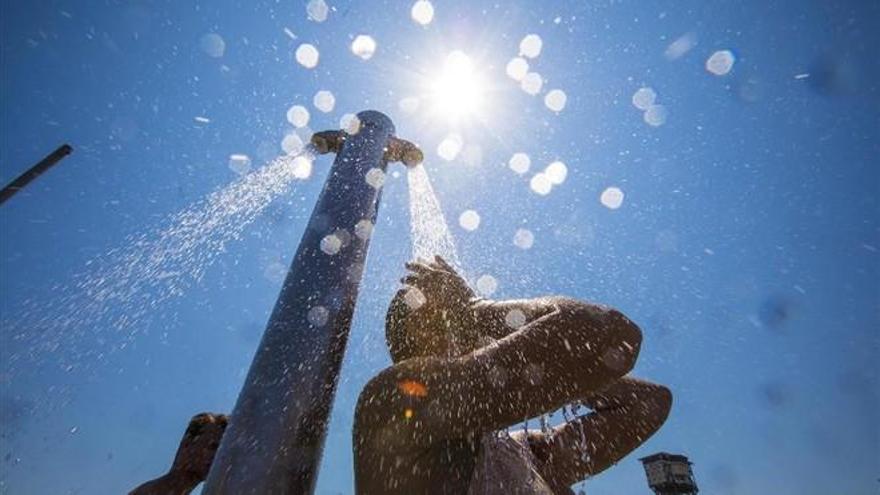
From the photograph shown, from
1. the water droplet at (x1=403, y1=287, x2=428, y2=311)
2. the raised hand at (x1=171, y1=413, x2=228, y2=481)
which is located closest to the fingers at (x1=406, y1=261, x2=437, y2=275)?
the water droplet at (x1=403, y1=287, x2=428, y2=311)

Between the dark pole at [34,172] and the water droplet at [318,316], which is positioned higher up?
the dark pole at [34,172]

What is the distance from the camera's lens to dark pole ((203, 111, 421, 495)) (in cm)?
176

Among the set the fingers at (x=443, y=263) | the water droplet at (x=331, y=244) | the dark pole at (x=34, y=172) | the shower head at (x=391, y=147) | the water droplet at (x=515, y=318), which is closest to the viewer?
the water droplet at (x=515, y=318)

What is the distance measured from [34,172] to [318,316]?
13.4 meters

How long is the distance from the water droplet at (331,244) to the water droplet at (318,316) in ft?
1.33

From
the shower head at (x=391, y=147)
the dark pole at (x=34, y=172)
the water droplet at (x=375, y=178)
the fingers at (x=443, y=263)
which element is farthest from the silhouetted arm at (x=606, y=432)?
the dark pole at (x=34, y=172)

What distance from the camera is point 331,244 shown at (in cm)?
261

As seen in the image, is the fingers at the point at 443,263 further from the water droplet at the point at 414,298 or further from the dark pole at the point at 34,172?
the dark pole at the point at 34,172

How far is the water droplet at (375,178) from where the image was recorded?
3.22 m

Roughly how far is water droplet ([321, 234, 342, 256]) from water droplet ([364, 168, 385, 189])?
70 cm

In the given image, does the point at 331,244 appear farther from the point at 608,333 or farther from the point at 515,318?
the point at 608,333

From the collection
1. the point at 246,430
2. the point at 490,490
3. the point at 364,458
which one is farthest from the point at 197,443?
the point at 490,490

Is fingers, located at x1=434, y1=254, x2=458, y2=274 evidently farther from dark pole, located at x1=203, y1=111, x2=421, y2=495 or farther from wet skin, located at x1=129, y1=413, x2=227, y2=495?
wet skin, located at x1=129, y1=413, x2=227, y2=495

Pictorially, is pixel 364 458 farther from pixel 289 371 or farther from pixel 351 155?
pixel 351 155
